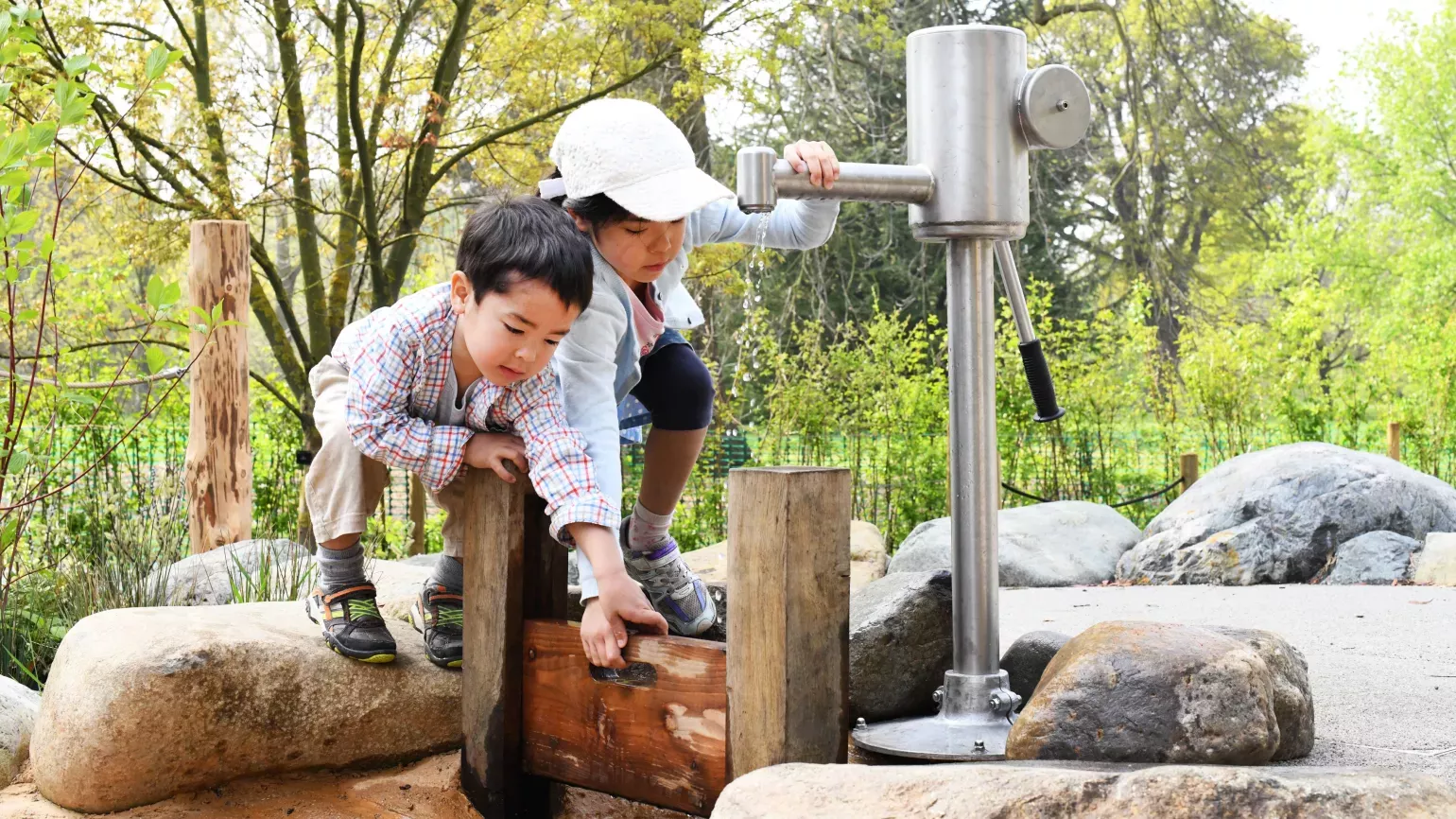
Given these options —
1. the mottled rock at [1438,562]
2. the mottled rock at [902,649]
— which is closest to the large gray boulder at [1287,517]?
the mottled rock at [1438,562]

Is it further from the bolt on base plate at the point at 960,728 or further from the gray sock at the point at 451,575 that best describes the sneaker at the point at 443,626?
the bolt on base plate at the point at 960,728

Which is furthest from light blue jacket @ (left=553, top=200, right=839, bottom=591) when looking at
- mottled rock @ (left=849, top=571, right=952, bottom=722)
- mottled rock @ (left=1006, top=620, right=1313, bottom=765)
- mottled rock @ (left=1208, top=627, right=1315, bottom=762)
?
mottled rock @ (left=1208, top=627, right=1315, bottom=762)

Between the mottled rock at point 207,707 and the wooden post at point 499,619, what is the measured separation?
226 millimetres

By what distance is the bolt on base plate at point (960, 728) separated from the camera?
6.59 ft

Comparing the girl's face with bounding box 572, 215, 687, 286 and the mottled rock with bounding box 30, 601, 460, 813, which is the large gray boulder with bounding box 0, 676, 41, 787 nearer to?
the mottled rock with bounding box 30, 601, 460, 813

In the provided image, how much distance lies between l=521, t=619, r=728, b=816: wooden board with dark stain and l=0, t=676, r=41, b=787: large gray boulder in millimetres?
1159

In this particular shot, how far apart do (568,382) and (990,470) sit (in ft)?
2.41

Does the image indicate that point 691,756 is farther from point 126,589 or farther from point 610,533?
point 126,589

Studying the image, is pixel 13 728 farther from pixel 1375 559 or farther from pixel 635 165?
pixel 1375 559

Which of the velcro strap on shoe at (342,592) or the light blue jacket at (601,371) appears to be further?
the velcro strap on shoe at (342,592)

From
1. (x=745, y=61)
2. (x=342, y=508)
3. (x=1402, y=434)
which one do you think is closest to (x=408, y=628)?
(x=342, y=508)

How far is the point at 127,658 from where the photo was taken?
2.23 meters

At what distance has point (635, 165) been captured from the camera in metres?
2.09

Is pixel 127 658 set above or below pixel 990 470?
below
